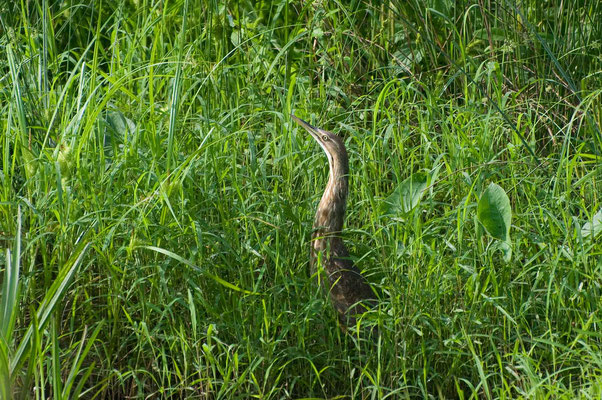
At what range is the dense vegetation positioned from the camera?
3340 millimetres

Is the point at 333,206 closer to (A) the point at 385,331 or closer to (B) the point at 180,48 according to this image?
(A) the point at 385,331

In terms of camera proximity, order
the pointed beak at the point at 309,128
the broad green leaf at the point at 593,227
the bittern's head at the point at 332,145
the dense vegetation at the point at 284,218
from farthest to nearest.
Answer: the pointed beak at the point at 309,128, the bittern's head at the point at 332,145, the broad green leaf at the point at 593,227, the dense vegetation at the point at 284,218

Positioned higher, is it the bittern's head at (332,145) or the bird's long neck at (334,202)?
the bittern's head at (332,145)

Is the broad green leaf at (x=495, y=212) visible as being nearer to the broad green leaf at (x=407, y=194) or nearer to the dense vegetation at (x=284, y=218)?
the dense vegetation at (x=284, y=218)

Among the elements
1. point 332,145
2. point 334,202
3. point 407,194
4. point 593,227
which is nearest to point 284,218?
point 334,202

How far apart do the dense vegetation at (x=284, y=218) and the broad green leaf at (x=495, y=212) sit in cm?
6

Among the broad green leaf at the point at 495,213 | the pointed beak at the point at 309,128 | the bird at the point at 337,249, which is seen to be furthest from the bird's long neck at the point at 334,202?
the broad green leaf at the point at 495,213

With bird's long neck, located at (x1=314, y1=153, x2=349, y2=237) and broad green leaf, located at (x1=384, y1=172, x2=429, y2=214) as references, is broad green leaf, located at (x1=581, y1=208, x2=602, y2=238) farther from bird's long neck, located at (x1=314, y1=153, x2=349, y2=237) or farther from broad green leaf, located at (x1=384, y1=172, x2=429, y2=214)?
bird's long neck, located at (x1=314, y1=153, x2=349, y2=237)

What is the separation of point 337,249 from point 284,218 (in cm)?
25

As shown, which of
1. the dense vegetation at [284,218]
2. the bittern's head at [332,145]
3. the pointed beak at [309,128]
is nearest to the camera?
the dense vegetation at [284,218]

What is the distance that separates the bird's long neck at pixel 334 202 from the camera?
12.5 feet

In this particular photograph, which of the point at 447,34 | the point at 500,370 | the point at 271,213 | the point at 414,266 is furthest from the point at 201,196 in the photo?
the point at 447,34

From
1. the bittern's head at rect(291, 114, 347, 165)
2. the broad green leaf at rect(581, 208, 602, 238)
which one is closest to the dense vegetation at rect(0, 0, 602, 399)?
the broad green leaf at rect(581, 208, 602, 238)

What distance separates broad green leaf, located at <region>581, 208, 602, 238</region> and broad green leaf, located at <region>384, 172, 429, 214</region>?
2.03 ft
